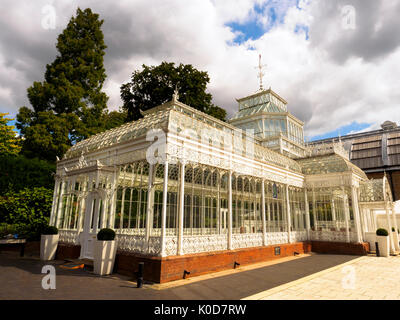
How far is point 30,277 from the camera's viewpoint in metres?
8.26

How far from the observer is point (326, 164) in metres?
18.0

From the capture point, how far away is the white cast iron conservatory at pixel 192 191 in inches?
369

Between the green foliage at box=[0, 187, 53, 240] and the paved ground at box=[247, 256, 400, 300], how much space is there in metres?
15.0

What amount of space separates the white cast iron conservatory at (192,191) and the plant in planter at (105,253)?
56 centimetres

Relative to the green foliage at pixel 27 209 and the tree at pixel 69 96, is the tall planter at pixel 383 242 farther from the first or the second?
the tree at pixel 69 96

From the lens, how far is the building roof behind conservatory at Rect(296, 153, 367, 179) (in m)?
17.1

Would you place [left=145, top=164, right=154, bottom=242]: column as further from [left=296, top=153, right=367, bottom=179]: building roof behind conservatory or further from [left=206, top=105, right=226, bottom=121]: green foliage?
[left=206, top=105, right=226, bottom=121]: green foliage

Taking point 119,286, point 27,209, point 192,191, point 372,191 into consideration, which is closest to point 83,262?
point 119,286

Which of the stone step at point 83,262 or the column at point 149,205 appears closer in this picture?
the column at point 149,205

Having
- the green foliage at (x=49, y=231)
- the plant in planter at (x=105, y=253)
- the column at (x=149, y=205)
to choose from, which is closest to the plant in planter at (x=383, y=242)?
the column at (x=149, y=205)
